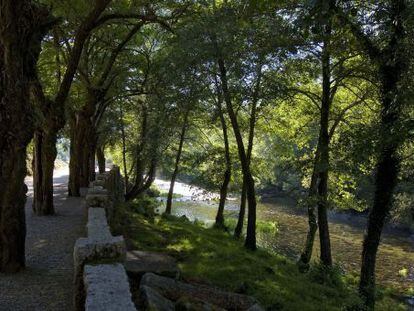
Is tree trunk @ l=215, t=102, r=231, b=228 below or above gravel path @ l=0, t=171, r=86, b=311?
above

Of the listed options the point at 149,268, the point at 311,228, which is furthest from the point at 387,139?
the point at 311,228

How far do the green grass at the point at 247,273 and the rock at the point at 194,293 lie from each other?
1.64m

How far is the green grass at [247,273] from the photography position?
11414 millimetres

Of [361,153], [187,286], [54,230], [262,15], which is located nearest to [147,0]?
[262,15]

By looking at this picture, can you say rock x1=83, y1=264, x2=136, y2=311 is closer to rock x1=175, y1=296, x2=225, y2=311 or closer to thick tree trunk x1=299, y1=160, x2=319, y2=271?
rock x1=175, y1=296, x2=225, y2=311

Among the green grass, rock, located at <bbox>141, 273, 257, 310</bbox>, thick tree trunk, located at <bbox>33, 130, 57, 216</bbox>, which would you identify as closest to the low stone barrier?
rock, located at <bbox>141, 273, 257, 310</bbox>

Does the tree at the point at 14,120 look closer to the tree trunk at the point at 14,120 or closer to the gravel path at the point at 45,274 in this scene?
the tree trunk at the point at 14,120

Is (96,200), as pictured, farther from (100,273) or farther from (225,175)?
(225,175)

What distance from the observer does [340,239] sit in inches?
1190

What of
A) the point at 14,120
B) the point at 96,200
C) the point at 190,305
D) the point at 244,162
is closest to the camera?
the point at 190,305

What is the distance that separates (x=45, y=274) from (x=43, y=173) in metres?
7.22

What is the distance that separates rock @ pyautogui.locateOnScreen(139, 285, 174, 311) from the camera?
19.6 feet

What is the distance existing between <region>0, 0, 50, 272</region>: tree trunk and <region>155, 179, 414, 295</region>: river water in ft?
51.1

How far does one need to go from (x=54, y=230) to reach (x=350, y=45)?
993 cm
